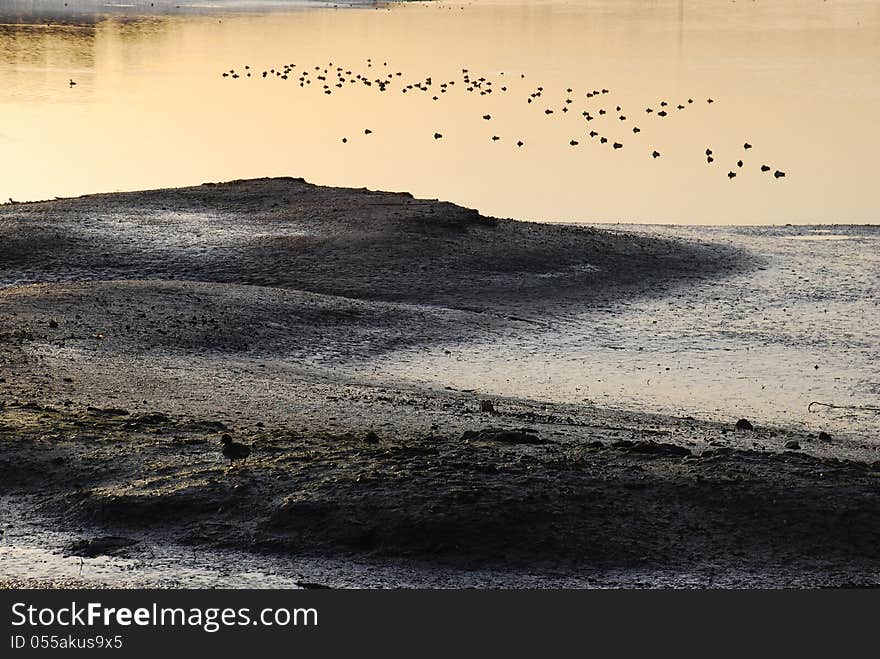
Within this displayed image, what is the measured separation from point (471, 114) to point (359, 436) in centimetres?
3912

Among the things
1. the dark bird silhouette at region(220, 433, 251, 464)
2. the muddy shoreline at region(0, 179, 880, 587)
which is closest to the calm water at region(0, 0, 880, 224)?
the muddy shoreline at region(0, 179, 880, 587)

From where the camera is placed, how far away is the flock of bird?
4666 centimetres

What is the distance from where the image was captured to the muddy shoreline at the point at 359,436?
37.6 ft

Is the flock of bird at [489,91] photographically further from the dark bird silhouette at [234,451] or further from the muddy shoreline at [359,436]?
the dark bird silhouette at [234,451]

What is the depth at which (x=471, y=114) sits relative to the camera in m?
52.4

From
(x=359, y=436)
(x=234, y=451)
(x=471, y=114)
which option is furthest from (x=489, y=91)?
(x=234, y=451)

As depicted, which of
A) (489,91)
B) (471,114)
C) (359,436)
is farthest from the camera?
(489,91)

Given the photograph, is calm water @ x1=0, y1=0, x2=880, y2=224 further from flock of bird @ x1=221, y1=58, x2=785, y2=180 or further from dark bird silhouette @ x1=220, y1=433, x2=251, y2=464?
dark bird silhouette @ x1=220, y1=433, x2=251, y2=464

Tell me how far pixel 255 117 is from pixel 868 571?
44.0 metres

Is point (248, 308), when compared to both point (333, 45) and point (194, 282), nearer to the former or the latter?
point (194, 282)

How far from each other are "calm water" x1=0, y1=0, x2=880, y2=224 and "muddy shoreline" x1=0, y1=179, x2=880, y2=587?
11430 millimetres

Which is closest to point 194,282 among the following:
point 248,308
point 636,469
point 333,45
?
point 248,308

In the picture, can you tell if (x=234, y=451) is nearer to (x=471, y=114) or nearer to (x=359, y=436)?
(x=359, y=436)

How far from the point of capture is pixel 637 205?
36.8 metres
